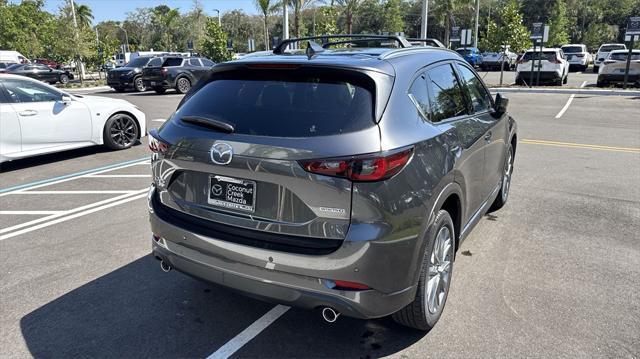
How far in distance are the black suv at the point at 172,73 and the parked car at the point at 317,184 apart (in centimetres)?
1934

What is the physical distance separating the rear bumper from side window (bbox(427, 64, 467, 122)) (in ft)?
3.72

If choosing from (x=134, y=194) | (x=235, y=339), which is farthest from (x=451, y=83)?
(x=134, y=194)

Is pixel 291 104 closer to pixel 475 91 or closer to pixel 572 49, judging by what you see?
pixel 475 91

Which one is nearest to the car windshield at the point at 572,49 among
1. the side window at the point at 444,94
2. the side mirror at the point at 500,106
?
the side mirror at the point at 500,106

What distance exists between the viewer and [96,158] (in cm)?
873

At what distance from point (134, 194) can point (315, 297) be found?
14.8 feet

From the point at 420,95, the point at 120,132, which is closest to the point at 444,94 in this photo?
the point at 420,95

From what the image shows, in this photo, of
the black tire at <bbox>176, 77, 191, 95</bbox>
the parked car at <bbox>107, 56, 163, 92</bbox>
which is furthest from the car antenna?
the parked car at <bbox>107, 56, 163, 92</bbox>

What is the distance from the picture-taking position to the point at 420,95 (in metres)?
3.11

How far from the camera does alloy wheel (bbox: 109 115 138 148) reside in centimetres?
917

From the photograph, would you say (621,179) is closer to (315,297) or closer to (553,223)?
(553,223)

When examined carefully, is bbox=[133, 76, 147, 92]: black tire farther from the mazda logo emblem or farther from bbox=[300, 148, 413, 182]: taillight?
bbox=[300, 148, 413, 182]: taillight

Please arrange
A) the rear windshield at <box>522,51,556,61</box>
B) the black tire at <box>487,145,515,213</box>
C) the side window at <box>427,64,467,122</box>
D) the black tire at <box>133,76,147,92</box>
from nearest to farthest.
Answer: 1. the side window at <box>427,64,467,122</box>
2. the black tire at <box>487,145,515,213</box>
3. the rear windshield at <box>522,51,556,61</box>
4. the black tire at <box>133,76,147,92</box>

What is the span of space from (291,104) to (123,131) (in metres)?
7.52
